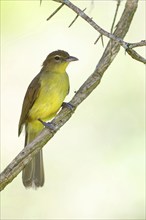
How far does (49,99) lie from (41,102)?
9 cm

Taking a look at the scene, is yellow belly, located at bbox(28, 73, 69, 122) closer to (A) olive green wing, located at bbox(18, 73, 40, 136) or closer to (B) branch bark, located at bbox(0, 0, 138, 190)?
(A) olive green wing, located at bbox(18, 73, 40, 136)

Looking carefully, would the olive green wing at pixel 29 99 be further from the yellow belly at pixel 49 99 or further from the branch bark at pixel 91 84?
the branch bark at pixel 91 84

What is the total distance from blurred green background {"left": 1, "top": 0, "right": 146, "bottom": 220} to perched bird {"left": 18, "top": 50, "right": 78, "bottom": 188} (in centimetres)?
126

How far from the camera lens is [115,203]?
25.1ft

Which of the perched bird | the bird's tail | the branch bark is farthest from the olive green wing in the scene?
the branch bark

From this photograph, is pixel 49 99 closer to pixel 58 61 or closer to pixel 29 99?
pixel 29 99

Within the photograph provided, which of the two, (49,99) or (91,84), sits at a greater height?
(49,99)

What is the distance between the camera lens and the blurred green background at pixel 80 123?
761 cm

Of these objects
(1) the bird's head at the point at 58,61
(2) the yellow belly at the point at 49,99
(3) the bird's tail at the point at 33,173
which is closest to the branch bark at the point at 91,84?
(2) the yellow belly at the point at 49,99

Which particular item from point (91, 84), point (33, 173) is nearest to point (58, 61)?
point (33, 173)

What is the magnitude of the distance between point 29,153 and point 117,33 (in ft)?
2.94

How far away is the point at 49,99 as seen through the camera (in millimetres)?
6207

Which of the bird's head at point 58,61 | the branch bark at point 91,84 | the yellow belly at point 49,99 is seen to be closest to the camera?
the branch bark at point 91,84

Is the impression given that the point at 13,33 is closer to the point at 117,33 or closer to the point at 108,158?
the point at 108,158
